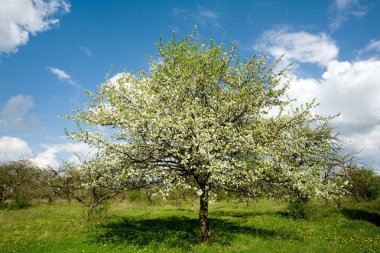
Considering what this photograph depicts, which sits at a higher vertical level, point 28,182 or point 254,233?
point 28,182

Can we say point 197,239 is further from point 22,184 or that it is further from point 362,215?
point 22,184

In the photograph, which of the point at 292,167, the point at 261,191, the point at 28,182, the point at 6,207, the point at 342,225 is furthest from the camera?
the point at 28,182

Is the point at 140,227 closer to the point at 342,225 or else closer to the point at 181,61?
the point at 181,61

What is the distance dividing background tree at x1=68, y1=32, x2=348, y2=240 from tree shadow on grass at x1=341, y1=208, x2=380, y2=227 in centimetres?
1205

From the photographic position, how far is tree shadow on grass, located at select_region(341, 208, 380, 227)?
98.4 feet

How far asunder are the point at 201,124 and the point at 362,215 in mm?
21741

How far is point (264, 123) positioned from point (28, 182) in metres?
50.5

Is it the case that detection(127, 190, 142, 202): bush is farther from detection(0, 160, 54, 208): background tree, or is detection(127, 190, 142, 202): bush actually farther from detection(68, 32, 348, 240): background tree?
detection(68, 32, 348, 240): background tree

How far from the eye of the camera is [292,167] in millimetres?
19250

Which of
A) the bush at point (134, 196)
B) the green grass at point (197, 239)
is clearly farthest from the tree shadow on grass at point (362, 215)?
the bush at point (134, 196)

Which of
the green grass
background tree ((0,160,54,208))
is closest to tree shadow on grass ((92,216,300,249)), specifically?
the green grass

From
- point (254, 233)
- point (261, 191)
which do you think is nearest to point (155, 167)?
point (261, 191)

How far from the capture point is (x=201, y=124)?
19.5 metres

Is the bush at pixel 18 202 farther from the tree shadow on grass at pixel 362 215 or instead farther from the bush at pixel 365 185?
the bush at pixel 365 185
